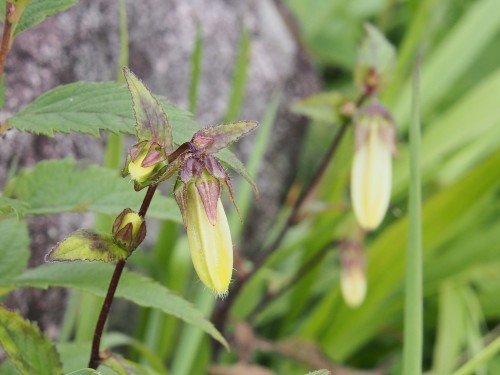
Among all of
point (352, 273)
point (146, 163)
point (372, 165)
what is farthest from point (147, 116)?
point (352, 273)

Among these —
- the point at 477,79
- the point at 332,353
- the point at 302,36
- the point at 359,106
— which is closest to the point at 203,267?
the point at 359,106

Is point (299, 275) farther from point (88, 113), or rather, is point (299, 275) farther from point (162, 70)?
point (88, 113)

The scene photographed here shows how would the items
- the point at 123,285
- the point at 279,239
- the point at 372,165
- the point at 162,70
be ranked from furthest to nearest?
the point at 162,70
the point at 279,239
the point at 372,165
the point at 123,285

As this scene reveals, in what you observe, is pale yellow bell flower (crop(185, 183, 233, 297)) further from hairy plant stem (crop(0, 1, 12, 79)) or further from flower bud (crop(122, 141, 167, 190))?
hairy plant stem (crop(0, 1, 12, 79))

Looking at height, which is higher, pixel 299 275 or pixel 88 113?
pixel 299 275

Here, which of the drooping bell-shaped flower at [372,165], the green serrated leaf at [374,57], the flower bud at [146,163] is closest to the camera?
the flower bud at [146,163]

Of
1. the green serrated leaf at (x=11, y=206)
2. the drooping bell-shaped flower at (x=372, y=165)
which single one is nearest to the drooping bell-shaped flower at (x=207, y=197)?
the green serrated leaf at (x=11, y=206)

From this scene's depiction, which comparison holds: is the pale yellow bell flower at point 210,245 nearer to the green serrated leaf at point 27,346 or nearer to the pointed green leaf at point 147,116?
the pointed green leaf at point 147,116
